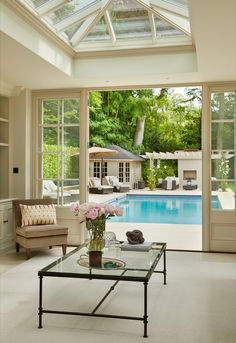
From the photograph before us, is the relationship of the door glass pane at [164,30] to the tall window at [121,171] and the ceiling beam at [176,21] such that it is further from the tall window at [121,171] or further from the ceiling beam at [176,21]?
the tall window at [121,171]

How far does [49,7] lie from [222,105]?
315 centimetres

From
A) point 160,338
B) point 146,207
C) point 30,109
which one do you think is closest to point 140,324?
point 160,338

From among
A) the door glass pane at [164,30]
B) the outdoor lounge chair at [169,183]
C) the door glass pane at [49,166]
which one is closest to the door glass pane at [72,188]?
the door glass pane at [49,166]

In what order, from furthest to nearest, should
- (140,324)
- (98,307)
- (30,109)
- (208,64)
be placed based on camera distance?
(30,109), (208,64), (98,307), (140,324)

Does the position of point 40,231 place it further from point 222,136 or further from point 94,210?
point 222,136

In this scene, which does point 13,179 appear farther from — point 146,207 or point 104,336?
point 146,207

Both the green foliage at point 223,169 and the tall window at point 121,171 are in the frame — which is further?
the tall window at point 121,171

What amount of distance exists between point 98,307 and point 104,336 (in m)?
0.54

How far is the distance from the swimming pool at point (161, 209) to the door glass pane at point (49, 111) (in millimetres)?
4424

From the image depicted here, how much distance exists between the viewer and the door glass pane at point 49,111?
702cm

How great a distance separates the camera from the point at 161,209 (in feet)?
42.9

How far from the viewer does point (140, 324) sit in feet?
11.0

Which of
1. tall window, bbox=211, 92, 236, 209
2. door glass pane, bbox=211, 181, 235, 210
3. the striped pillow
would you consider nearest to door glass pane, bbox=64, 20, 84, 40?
tall window, bbox=211, 92, 236, 209

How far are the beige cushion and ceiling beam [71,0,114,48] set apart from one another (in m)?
2.66
